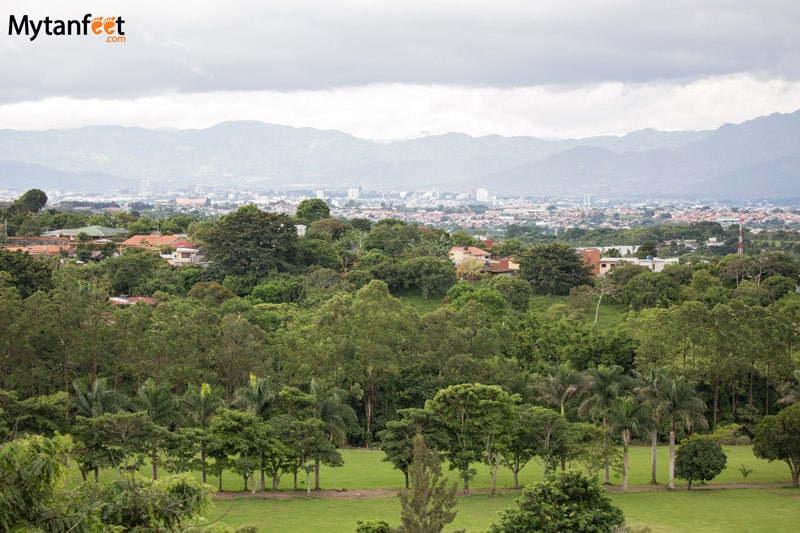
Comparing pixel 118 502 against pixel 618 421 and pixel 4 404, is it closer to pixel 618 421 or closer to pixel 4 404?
pixel 4 404

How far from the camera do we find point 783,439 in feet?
84.3

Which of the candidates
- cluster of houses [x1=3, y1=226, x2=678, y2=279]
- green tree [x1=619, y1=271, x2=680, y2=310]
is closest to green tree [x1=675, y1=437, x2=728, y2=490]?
green tree [x1=619, y1=271, x2=680, y2=310]

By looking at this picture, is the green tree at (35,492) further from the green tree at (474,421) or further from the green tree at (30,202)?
the green tree at (30,202)

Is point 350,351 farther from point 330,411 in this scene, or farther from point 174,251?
point 174,251

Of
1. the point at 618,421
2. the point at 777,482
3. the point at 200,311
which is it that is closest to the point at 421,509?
the point at 618,421

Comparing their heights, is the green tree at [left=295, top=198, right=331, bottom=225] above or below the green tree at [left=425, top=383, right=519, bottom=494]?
above

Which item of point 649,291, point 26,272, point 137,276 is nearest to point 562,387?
point 649,291

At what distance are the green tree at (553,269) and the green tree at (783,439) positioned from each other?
2800 cm

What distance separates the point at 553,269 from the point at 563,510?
122 ft

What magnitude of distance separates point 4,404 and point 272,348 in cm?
1320

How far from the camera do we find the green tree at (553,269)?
5425 centimetres

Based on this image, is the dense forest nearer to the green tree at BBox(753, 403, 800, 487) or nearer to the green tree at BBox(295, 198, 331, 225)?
the green tree at BBox(753, 403, 800, 487)

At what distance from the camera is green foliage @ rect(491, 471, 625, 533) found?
1725cm

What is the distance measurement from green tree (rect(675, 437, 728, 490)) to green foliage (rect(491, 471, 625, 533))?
892cm
